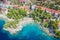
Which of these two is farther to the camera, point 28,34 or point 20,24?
point 20,24

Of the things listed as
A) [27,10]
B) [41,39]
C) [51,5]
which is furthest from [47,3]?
[41,39]

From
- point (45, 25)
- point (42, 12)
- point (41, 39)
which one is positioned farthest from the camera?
point (42, 12)

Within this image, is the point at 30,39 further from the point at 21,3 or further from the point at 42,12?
the point at 21,3

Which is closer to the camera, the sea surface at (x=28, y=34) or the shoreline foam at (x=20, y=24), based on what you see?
the sea surface at (x=28, y=34)

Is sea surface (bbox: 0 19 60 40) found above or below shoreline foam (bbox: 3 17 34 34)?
below

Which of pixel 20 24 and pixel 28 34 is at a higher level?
pixel 20 24

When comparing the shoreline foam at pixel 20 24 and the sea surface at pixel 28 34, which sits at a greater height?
the shoreline foam at pixel 20 24

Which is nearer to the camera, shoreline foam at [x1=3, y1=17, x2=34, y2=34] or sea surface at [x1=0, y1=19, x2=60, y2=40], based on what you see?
sea surface at [x1=0, y1=19, x2=60, y2=40]

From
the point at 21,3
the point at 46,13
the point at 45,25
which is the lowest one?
the point at 45,25
